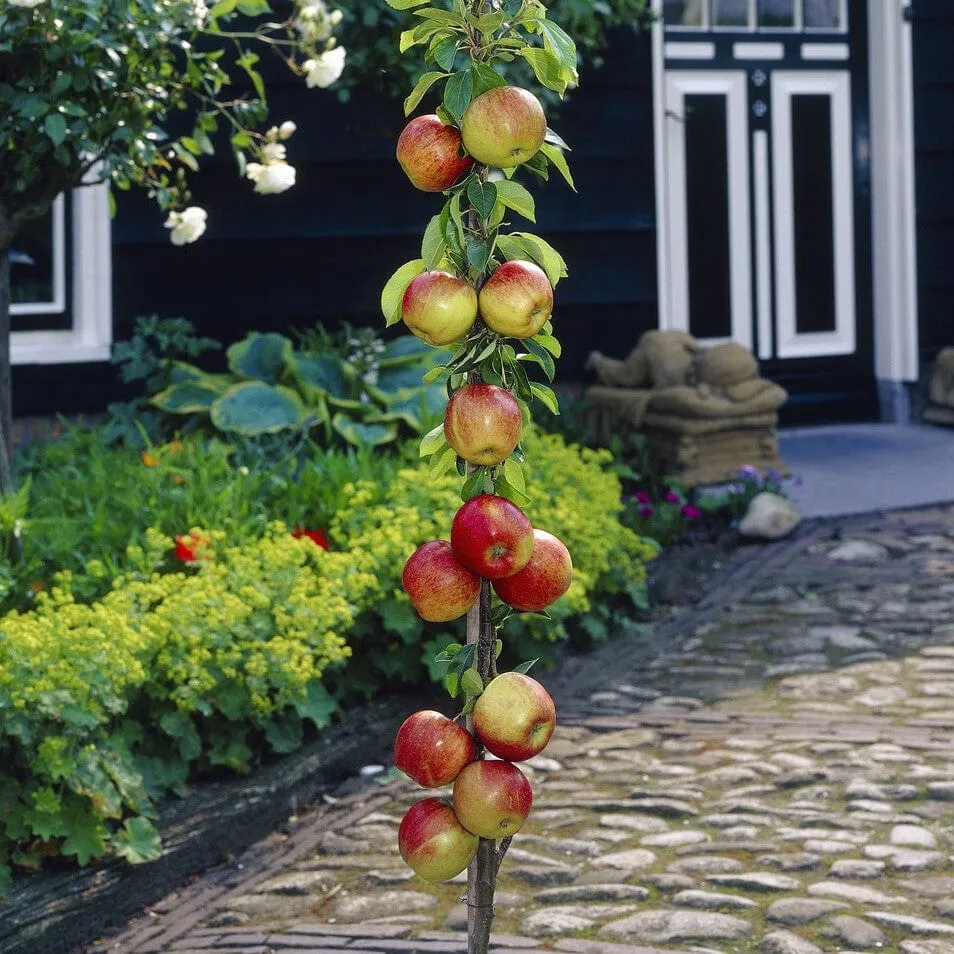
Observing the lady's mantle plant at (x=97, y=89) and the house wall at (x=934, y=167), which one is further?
the house wall at (x=934, y=167)

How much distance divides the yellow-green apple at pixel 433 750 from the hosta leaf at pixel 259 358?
527 centimetres

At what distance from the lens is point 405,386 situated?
7.09m

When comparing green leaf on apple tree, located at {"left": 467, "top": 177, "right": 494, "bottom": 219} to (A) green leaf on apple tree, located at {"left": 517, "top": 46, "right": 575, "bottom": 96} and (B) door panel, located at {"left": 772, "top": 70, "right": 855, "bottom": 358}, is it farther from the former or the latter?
(B) door panel, located at {"left": 772, "top": 70, "right": 855, "bottom": 358}

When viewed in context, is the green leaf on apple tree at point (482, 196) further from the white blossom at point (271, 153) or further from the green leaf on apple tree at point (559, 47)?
the white blossom at point (271, 153)

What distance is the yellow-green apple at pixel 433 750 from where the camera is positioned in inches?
75.9

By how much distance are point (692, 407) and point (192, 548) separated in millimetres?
3782

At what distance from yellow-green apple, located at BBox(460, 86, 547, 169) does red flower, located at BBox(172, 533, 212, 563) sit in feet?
9.33

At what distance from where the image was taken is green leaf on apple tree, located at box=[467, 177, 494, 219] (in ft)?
6.26

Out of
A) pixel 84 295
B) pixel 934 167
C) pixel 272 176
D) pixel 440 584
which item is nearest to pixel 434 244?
pixel 440 584

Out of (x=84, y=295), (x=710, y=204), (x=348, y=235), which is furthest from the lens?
(x=710, y=204)

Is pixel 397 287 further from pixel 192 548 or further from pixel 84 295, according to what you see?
pixel 84 295

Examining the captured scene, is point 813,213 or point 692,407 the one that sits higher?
point 813,213

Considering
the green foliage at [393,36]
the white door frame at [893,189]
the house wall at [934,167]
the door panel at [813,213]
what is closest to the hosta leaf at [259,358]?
the green foliage at [393,36]

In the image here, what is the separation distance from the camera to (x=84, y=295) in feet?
24.8
